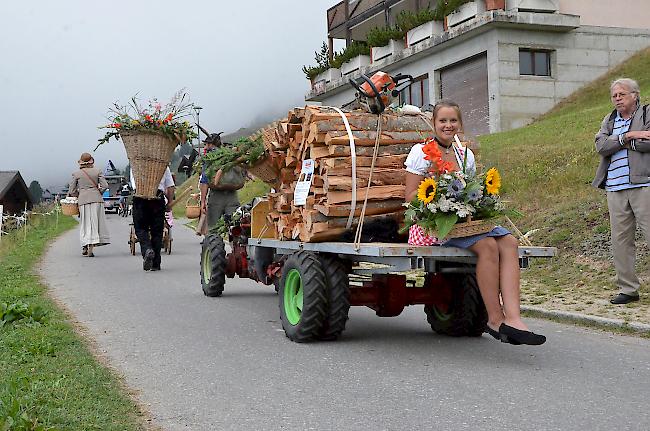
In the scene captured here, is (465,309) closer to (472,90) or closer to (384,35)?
(472,90)

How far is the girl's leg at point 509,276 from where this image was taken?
5672 mm

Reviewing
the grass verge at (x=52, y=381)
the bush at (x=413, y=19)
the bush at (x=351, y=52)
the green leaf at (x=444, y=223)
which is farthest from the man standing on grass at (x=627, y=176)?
the bush at (x=351, y=52)

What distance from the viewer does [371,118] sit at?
6883 mm

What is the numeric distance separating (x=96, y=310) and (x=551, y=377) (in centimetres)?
526

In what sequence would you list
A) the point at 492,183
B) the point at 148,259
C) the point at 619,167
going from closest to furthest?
the point at 492,183, the point at 619,167, the point at 148,259

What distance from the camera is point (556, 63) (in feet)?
91.7

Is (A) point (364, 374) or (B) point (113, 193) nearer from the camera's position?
(A) point (364, 374)

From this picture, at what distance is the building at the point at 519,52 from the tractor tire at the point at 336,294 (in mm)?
21139

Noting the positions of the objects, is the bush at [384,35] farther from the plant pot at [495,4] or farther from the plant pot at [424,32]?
the plant pot at [495,4]

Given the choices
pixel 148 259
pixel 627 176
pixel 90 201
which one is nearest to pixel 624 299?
pixel 627 176

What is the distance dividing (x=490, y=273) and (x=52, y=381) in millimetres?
3026

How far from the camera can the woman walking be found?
53.8 feet

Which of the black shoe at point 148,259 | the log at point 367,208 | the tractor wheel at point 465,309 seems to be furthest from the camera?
the black shoe at point 148,259

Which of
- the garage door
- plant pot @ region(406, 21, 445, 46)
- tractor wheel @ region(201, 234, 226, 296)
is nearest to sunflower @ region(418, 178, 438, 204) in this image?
tractor wheel @ region(201, 234, 226, 296)
